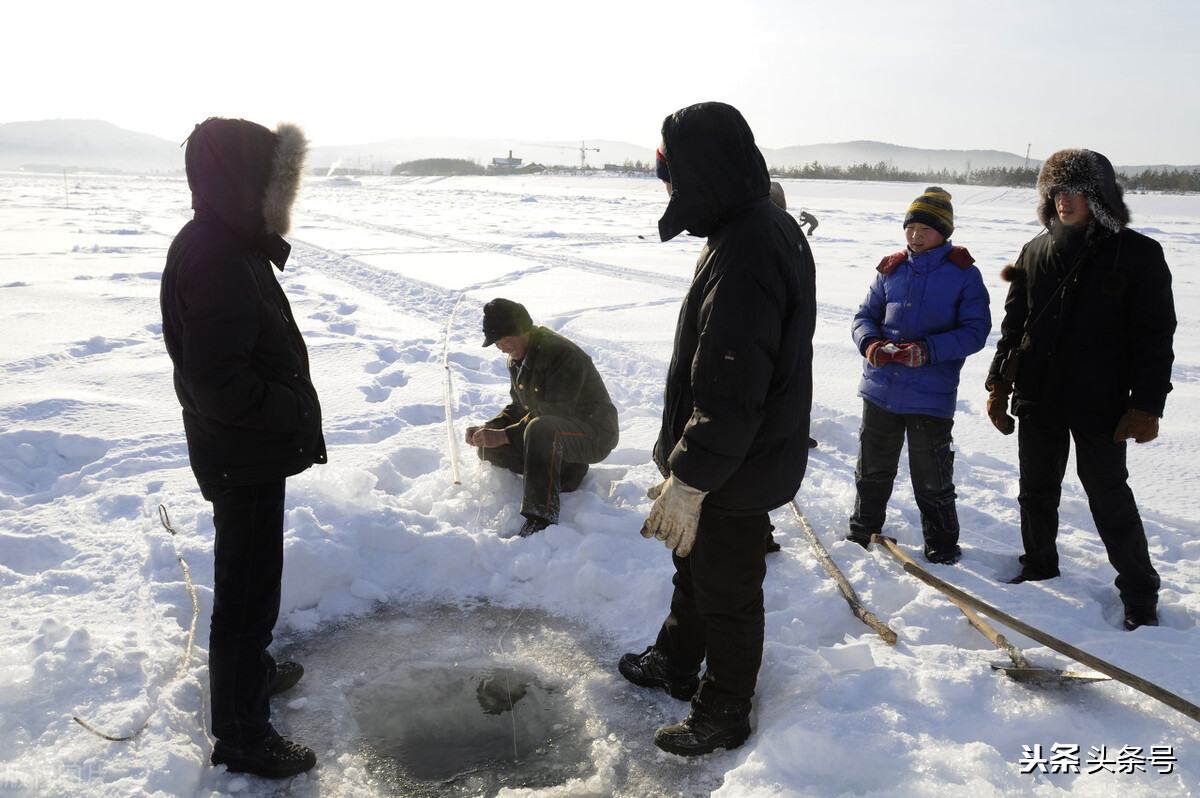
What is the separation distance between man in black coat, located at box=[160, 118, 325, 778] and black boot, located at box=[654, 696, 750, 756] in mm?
1200

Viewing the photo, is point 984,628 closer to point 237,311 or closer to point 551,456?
point 551,456

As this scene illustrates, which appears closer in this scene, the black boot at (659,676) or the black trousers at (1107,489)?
the black boot at (659,676)

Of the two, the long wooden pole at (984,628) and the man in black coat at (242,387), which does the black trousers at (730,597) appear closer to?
the long wooden pole at (984,628)

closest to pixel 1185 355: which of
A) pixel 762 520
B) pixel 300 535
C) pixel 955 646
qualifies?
pixel 955 646

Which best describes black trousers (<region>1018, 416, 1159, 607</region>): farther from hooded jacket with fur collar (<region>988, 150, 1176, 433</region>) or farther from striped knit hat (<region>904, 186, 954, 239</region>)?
striped knit hat (<region>904, 186, 954, 239</region>)

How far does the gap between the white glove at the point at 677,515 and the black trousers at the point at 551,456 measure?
5.65ft

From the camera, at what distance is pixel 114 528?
372 cm

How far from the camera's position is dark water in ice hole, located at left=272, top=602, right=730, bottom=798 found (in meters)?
2.49

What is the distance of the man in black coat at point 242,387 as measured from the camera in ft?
7.04

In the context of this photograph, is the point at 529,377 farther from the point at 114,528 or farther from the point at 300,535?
the point at 114,528

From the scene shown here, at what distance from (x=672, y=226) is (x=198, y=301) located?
4.47 feet

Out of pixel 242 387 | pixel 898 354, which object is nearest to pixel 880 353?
pixel 898 354

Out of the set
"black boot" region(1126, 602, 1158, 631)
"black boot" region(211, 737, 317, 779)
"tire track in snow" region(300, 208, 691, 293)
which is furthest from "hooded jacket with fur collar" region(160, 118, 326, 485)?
"tire track in snow" region(300, 208, 691, 293)

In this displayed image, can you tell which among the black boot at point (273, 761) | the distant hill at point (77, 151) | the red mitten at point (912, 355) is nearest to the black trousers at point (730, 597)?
the black boot at point (273, 761)
